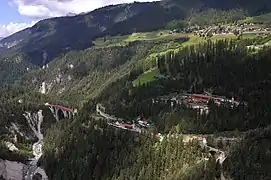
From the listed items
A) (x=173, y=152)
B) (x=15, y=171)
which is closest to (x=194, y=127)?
(x=173, y=152)

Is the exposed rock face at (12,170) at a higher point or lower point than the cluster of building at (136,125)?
lower

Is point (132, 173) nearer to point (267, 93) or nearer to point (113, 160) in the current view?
point (113, 160)

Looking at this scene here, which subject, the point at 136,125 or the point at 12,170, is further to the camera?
the point at 12,170

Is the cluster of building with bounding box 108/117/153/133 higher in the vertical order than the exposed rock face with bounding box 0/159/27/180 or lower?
higher

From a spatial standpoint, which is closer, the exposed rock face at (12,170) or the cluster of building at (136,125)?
the cluster of building at (136,125)

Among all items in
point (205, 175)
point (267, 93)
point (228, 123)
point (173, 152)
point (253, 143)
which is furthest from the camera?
point (267, 93)

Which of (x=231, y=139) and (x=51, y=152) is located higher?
(x=231, y=139)

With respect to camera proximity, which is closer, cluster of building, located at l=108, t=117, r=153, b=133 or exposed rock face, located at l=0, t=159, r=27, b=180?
cluster of building, located at l=108, t=117, r=153, b=133

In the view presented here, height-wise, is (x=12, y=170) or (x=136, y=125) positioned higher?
(x=136, y=125)
